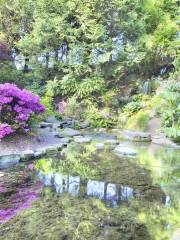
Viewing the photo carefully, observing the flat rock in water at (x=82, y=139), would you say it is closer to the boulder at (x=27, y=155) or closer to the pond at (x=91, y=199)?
→ the pond at (x=91, y=199)

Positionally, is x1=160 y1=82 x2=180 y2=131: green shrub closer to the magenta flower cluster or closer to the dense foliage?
the dense foliage

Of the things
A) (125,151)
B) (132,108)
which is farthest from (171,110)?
(125,151)

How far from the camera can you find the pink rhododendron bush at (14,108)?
949 cm

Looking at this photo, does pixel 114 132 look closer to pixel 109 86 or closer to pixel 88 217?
pixel 109 86

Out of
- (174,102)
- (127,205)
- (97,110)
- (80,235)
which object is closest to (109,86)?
(97,110)

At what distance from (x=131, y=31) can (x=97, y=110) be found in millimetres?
4065

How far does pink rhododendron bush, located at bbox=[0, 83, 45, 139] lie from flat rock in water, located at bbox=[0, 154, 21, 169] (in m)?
0.95

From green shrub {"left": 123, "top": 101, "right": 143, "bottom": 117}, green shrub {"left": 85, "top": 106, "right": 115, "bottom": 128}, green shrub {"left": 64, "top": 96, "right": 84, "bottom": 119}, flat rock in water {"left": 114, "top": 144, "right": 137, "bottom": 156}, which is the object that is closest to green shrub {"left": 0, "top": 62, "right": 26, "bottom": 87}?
green shrub {"left": 64, "top": 96, "right": 84, "bottom": 119}

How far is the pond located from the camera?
4.74 metres

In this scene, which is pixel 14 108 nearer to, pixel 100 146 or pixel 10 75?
pixel 100 146

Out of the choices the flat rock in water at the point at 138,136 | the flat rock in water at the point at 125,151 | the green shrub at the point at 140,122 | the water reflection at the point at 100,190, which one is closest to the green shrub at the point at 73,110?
the green shrub at the point at 140,122

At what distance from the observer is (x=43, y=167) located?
26.9 feet

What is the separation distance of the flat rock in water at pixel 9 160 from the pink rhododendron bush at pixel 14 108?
950 mm

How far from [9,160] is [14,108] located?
1.66 m
